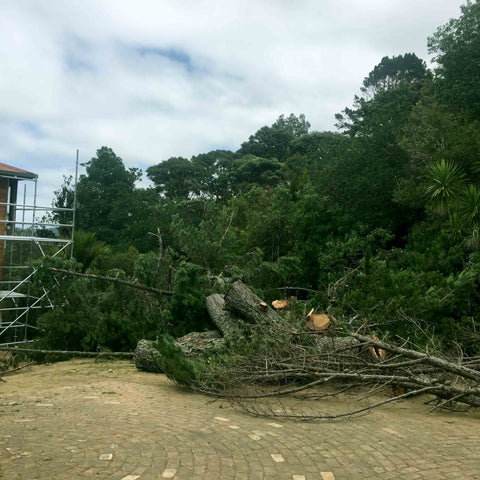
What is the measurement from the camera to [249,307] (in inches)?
314

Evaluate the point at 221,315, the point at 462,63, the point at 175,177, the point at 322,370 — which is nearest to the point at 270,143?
the point at 175,177

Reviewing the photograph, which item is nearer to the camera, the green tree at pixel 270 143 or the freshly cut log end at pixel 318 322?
the freshly cut log end at pixel 318 322

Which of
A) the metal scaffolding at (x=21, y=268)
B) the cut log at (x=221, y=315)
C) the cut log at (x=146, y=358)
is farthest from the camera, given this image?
the metal scaffolding at (x=21, y=268)

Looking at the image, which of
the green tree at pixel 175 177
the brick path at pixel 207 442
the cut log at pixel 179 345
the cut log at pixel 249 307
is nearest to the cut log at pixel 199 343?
the cut log at pixel 179 345

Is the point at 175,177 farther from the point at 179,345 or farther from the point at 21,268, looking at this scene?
the point at 179,345

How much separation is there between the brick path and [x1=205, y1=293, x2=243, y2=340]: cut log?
2.24 metres

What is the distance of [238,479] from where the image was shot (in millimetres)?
3596

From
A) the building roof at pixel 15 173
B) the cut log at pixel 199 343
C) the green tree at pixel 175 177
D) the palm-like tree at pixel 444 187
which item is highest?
the green tree at pixel 175 177

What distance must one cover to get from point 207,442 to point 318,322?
4.10 m

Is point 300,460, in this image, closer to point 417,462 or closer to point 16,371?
point 417,462

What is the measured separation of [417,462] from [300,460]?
3.02ft

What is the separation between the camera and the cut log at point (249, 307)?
7.67m

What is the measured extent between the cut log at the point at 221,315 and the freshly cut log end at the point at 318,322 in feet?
3.74

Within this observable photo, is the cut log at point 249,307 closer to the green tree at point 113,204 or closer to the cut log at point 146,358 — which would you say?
the cut log at point 146,358
